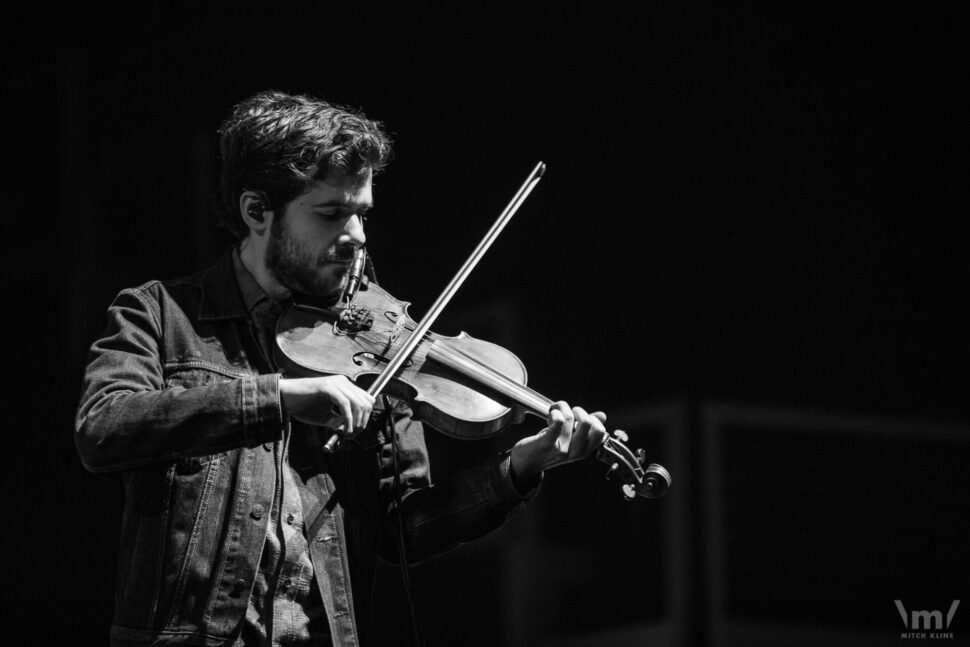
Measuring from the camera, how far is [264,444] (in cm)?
214

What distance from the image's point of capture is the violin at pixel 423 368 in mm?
2217

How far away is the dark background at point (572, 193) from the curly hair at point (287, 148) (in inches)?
51.7

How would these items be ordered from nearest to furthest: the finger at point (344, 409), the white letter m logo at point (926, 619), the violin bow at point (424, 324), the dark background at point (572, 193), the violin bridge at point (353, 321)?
the finger at point (344, 409), the violin bow at point (424, 324), the violin bridge at point (353, 321), the white letter m logo at point (926, 619), the dark background at point (572, 193)

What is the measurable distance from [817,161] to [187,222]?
1.73 metres

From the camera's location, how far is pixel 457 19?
3807mm

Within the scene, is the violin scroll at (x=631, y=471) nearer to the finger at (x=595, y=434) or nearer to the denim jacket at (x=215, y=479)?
the finger at (x=595, y=434)

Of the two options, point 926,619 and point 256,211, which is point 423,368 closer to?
point 256,211

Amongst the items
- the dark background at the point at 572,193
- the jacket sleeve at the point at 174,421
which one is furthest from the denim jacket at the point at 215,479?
the dark background at the point at 572,193

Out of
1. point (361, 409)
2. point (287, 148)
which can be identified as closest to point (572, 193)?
point (287, 148)

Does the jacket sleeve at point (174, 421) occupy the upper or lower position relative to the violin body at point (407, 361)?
lower

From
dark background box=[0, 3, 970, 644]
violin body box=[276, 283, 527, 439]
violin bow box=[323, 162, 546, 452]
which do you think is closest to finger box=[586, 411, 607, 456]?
violin body box=[276, 283, 527, 439]

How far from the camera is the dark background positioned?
11.8 ft

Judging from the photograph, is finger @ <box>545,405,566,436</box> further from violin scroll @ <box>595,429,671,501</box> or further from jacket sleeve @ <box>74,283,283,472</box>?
jacket sleeve @ <box>74,283,283,472</box>

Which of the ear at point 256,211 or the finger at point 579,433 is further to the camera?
the ear at point 256,211
